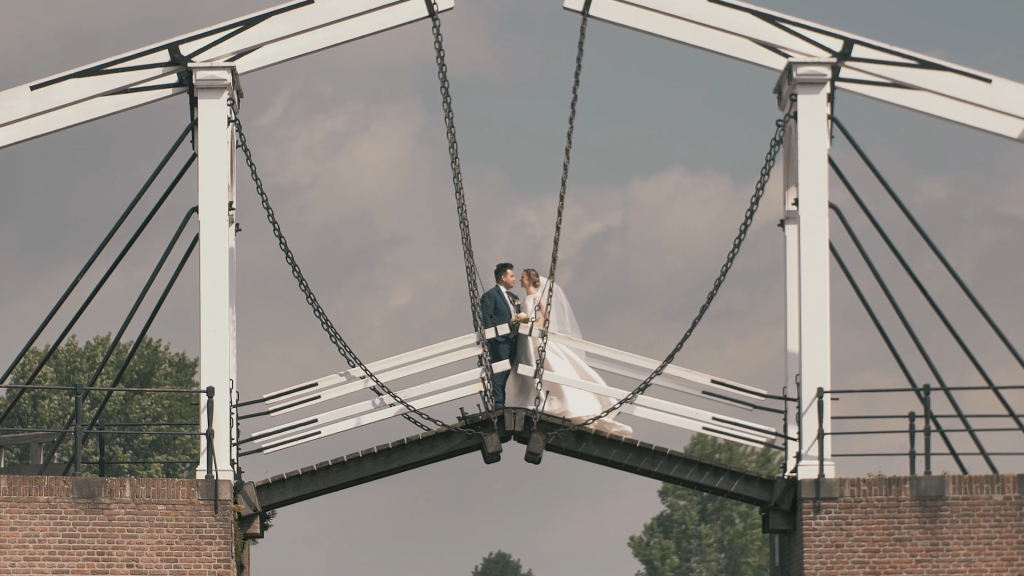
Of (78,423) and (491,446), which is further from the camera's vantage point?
(491,446)

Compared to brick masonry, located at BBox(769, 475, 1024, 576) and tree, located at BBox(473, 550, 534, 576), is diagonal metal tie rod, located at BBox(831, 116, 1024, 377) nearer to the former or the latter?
brick masonry, located at BBox(769, 475, 1024, 576)

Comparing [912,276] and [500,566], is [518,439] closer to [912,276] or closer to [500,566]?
[912,276]

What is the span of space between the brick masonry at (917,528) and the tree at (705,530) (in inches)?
1763

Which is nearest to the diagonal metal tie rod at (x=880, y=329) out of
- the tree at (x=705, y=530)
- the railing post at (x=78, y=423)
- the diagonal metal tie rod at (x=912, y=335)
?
the diagonal metal tie rod at (x=912, y=335)

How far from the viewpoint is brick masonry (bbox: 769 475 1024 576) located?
13.4 metres

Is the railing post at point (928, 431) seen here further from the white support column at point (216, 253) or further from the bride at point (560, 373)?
the white support column at point (216, 253)

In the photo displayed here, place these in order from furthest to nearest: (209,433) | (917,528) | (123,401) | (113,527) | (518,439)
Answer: (123,401), (518,439), (209,433), (917,528), (113,527)

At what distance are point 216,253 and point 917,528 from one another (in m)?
7.11

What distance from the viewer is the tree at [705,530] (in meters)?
57.9

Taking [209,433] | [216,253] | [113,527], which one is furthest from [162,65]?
[113,527]

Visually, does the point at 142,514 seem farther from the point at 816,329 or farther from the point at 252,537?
the point at 816,329

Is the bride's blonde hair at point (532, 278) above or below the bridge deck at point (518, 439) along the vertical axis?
above

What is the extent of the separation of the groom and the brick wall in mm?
3091

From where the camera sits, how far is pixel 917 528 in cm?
1349
